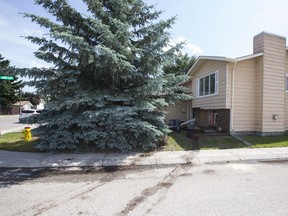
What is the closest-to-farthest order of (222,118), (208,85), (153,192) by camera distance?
(153,192), (222,118), (208,85)

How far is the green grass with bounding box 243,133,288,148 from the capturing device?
31.0ft

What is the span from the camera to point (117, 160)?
7.25 m

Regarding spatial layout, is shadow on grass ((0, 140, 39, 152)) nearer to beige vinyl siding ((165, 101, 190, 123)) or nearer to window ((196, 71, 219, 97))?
window ((196, 71, 219, 97))

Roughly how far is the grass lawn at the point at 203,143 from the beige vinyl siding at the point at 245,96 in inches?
51.4

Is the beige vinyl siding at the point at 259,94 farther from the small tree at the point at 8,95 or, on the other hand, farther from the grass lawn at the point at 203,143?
the small tree at the point at 8,95

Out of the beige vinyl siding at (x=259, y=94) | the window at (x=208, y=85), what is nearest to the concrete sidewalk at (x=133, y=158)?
the beige vinyl siding at (x=259, y=94)

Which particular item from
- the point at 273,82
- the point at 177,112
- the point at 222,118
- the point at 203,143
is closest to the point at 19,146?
the point at 203,143

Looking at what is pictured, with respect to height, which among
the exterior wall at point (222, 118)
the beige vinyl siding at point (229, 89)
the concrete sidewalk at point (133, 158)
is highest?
the beige vinyl siding at point (229, 89)

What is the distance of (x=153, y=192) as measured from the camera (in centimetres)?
464

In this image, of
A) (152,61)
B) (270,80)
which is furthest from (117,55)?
(270,80)

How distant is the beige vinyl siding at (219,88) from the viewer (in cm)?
1165

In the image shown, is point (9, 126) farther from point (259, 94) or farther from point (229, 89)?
point (259, 94)

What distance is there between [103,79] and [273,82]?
344 inches

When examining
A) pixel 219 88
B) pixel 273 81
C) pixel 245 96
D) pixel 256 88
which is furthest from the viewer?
pixel 219 88
